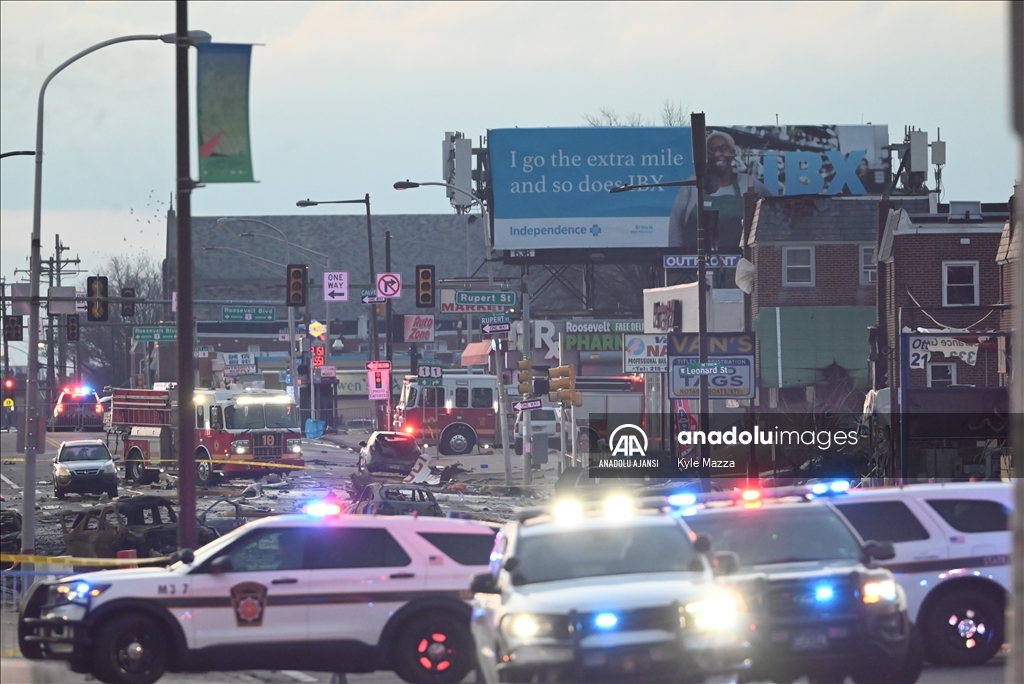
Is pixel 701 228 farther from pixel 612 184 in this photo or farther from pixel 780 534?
pixel 612 184

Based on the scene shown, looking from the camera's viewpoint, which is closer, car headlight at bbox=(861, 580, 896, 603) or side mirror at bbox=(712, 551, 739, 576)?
side mirror at bbox=(712, 551, 739, 576)


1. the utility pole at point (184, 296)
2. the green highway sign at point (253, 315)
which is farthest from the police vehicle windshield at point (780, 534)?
the green highway sign at point (253, 315)

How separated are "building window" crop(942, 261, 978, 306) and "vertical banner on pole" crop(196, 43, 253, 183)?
3317cm

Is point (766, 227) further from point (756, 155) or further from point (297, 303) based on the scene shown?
point (756, 155)

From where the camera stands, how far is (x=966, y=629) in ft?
44.6

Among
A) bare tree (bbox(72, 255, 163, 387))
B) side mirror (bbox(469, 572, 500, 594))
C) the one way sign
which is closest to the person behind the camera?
side mirror (bbox(469, 572, 500, 594))

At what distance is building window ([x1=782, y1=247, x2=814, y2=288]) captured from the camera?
52000 millimetres

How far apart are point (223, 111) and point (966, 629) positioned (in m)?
9.52

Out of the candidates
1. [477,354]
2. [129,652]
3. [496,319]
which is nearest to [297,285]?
[496,319]

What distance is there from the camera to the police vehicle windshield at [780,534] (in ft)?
41.2

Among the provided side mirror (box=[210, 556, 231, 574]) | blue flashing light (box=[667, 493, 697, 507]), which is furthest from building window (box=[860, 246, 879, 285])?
side mirror (box=[210, 556, 231, 574])

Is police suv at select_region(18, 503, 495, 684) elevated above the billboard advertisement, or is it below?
below

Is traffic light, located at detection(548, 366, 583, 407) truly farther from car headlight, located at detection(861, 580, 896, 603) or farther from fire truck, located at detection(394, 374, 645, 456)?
car headlight, located at detection(861, 580, 896, 603)

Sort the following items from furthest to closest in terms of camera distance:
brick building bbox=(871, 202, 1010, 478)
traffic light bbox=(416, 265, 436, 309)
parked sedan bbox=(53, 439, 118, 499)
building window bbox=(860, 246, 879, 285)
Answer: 1. building window bbox=(860, 246, 879, 285)
2. brick building bbox=(871, 202, 1010, 478)
3. parked sedan bbox=(53, 439, 118, 499)
4. traffic light bbox=(416, 265, 436, 309)
